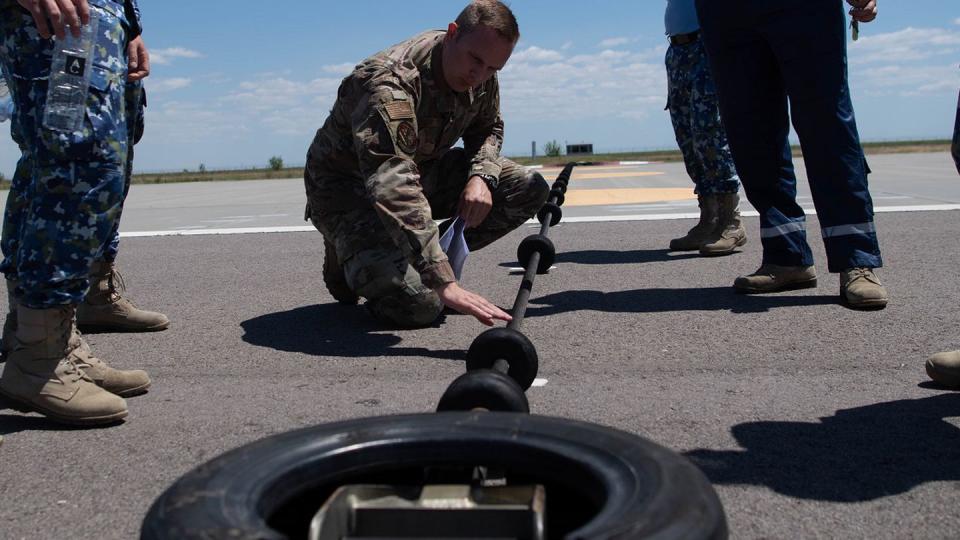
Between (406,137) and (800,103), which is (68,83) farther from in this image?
(800,103)

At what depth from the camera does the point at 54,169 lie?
8.21ft

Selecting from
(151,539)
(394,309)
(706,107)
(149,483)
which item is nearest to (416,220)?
(394,309)

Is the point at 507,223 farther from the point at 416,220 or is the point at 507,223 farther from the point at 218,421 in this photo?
the point at 218,421

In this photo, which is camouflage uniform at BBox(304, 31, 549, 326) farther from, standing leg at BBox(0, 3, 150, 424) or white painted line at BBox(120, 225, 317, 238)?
white painted line at BBox(120, 225, 317, 238)

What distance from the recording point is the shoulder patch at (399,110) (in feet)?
11.1

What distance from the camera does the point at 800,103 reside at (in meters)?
4.01

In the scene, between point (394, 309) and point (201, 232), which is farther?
point (201, 232)

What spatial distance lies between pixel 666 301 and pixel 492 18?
1596mm

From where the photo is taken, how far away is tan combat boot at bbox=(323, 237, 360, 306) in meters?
4.34

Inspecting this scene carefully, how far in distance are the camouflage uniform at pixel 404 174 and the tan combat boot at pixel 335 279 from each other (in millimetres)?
196

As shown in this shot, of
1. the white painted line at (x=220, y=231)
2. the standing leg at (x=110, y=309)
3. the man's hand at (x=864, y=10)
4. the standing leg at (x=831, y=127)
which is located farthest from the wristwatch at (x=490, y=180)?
the white painted line at (x=220, y=231)

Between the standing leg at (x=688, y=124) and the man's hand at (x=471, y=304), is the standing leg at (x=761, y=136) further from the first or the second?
the man's hand at (x=471, y=304)

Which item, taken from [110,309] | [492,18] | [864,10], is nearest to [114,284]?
[110,309]

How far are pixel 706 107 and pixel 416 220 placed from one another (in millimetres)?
3088
